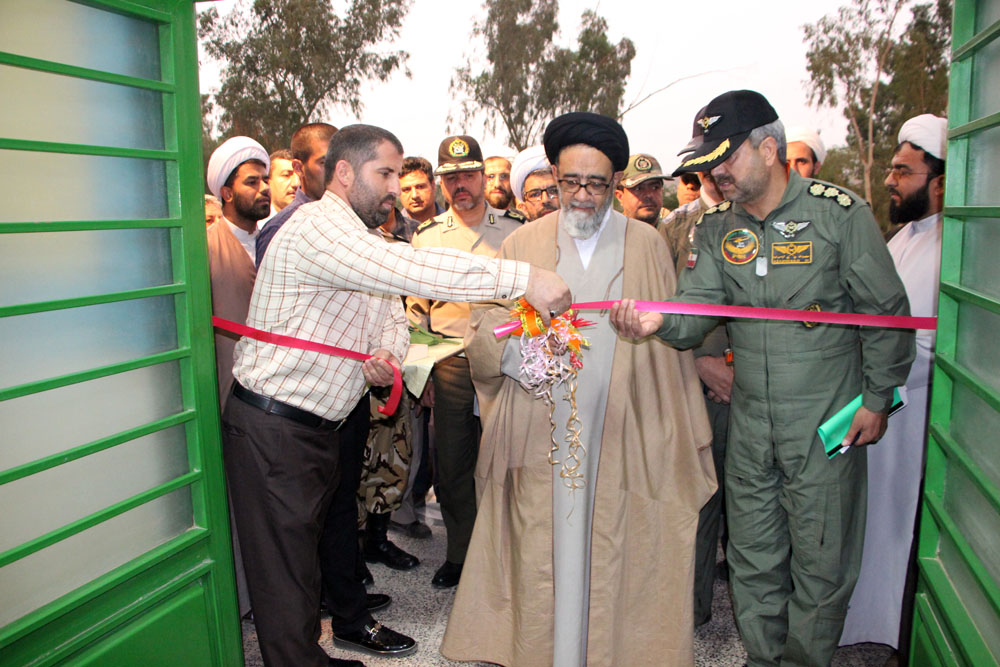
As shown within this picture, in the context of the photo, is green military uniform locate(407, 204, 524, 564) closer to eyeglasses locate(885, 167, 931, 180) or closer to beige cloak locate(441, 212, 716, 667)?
beige cloak locate(441, 212, 716, 667)

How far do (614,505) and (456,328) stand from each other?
67.8 inches

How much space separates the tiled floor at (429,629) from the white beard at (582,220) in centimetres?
207

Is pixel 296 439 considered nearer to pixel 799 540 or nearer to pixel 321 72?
pixel 799 540

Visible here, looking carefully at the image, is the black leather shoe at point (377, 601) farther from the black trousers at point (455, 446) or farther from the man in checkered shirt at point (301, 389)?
the man in checkered shirt at point (301, 389)

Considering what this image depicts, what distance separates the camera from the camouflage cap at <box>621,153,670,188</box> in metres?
4.58

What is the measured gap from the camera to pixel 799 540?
2.87 metres

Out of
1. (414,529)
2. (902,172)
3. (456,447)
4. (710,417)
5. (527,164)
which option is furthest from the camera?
(414,529)

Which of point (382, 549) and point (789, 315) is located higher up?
point (789, 315)

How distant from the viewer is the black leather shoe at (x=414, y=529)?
16.1ft

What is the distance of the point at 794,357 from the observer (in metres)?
2.81

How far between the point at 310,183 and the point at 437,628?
254cm

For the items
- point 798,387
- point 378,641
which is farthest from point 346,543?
point 798,387

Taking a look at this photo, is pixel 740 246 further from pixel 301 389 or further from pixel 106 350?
pixel 106 350

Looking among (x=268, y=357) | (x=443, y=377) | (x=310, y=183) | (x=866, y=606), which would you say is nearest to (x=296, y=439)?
(x=268, y=357)
